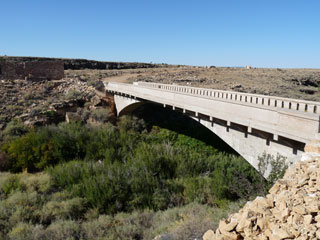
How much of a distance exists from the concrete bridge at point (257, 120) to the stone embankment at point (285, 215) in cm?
212

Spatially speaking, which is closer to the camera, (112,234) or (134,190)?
(112,234)

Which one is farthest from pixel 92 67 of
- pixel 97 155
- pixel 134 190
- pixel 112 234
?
pixel 112 234

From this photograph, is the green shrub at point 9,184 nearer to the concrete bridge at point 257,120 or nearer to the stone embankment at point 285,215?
the concrete bridge at point 257,120

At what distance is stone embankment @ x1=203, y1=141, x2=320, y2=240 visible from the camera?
3150 mm

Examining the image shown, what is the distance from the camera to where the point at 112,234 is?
695 cm

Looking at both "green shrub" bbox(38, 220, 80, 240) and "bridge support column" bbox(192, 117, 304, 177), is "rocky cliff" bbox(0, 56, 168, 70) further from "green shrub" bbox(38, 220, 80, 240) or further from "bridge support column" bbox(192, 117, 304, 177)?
"green shrub" bbox(38, 220, 80, 240)

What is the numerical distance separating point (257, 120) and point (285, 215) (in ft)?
16.7

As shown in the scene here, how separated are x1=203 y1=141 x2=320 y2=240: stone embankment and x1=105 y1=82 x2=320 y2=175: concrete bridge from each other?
6.94 ft

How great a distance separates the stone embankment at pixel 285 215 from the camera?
10.3 ft

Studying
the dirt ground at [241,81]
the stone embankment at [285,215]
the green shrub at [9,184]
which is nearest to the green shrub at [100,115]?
the green shrub at [9,184]

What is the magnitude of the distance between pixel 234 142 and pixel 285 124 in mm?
2730

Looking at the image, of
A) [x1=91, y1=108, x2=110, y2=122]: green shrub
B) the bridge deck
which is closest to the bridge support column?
the bridge deck

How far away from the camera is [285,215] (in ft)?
11.1

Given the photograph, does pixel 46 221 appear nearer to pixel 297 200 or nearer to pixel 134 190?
pixel 134 190
